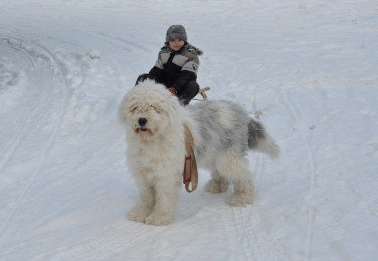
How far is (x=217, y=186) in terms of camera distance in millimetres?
6605

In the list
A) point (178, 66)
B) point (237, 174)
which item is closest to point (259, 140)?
point (237, 174)

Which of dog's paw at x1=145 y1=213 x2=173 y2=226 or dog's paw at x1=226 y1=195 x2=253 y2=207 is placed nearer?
dog's paw at x1=145 y1=213 x2=173 y2=226

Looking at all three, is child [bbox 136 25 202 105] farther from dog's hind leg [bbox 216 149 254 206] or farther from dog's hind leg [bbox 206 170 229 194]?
dog's hind leg [bbox 206 170 229 194]

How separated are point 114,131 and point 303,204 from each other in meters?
4.43

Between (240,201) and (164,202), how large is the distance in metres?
1.04

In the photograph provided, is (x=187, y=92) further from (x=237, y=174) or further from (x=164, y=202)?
(x=164, y=202)

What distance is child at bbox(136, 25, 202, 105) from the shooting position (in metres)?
6.48

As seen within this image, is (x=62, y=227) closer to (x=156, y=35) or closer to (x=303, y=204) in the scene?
(x=303, y=204)

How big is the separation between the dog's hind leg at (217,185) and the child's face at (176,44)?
1763 mm

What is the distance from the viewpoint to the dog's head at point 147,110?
5.12 metres

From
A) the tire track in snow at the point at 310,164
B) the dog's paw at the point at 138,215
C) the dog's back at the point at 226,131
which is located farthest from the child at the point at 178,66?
the tire track in snow at the point at 310,164

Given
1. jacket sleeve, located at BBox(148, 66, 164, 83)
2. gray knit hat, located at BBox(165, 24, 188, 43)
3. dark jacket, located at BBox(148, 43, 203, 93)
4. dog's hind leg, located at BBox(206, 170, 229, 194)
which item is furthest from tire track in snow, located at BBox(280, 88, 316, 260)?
gray knit hat, located at BBox(165, 24, 188, 43)

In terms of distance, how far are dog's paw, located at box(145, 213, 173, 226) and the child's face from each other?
2332 mm

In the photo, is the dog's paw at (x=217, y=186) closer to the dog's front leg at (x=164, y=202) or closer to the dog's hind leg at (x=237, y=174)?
the dog's hind leg at (x=237, y=174)
